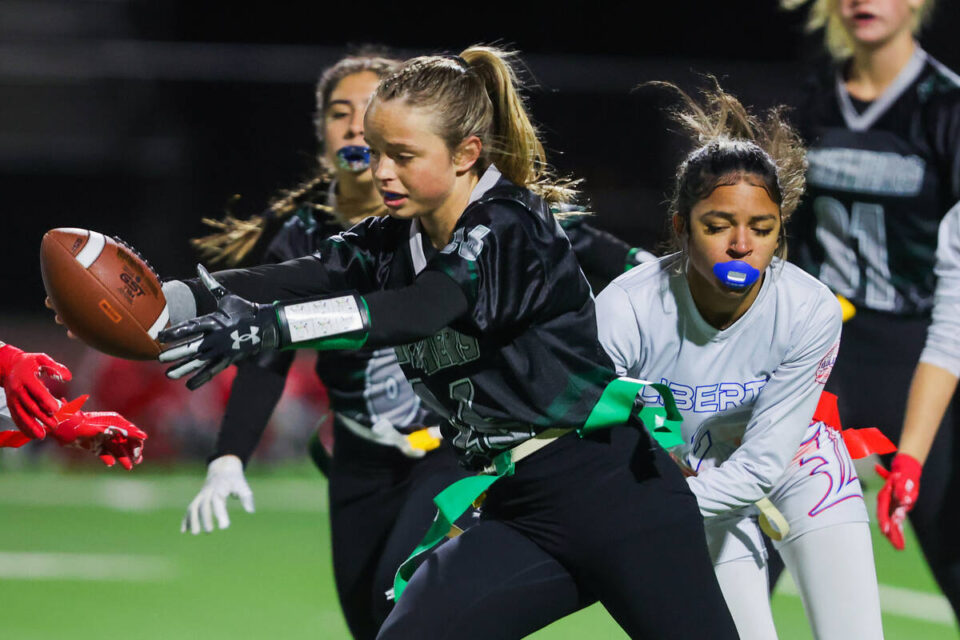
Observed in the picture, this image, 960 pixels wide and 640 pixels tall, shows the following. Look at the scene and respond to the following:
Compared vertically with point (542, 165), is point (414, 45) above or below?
below

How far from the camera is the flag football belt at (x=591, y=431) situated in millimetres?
2615

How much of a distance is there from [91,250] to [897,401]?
253 centimetres

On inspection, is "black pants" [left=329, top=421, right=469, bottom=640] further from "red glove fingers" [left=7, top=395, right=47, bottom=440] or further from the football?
the football

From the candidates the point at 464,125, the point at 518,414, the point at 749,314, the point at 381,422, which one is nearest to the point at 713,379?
the point at 749,314

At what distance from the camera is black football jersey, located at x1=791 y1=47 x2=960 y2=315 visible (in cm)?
396

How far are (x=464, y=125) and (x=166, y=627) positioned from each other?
316cm

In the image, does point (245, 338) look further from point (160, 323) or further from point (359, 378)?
point (359, 378)

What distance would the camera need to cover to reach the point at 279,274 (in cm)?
264

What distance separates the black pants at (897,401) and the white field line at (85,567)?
3.31 metres

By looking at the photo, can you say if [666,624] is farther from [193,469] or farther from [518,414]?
[193,469]

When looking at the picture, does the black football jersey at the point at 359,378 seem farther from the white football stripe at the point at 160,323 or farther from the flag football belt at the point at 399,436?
the white football stripe at the point at 160,323

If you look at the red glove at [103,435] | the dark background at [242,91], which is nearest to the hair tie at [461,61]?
the red glove at [103,435]

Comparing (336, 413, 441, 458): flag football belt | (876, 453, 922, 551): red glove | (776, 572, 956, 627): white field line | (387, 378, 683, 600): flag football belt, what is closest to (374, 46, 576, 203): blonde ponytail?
(387, 378, 683, 600): flag football belt

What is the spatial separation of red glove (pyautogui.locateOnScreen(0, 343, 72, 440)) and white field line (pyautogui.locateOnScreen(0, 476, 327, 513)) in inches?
183
